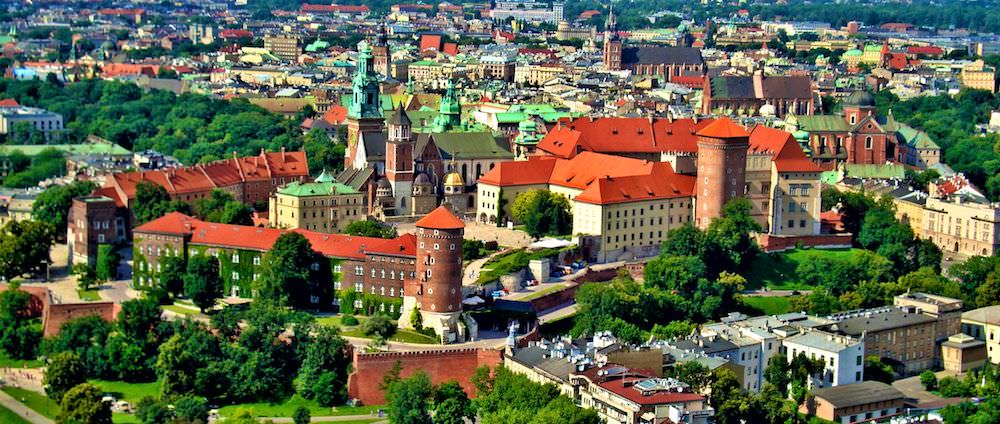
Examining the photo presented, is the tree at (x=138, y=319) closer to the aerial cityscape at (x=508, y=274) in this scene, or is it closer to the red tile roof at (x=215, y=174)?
the aerial cityscape at (x=508, y=274)

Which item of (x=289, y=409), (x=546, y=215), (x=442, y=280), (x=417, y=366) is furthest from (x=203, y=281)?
(x=546, y=215)

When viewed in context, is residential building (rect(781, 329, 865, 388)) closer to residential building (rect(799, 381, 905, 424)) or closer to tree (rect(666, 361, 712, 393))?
residential building (rect(799, 381, 905, 424))

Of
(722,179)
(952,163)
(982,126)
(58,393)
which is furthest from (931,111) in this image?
(58,393)

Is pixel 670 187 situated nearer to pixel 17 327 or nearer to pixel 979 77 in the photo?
pixel 17 327

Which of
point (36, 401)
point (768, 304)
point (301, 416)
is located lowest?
point (36, 401)

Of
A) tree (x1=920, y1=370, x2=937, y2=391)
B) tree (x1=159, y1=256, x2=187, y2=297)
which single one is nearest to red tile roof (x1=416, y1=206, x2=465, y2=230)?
tree (x1=159, y1=256, x2=187, y2=297)

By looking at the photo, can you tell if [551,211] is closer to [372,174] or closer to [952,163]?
[372,174]
